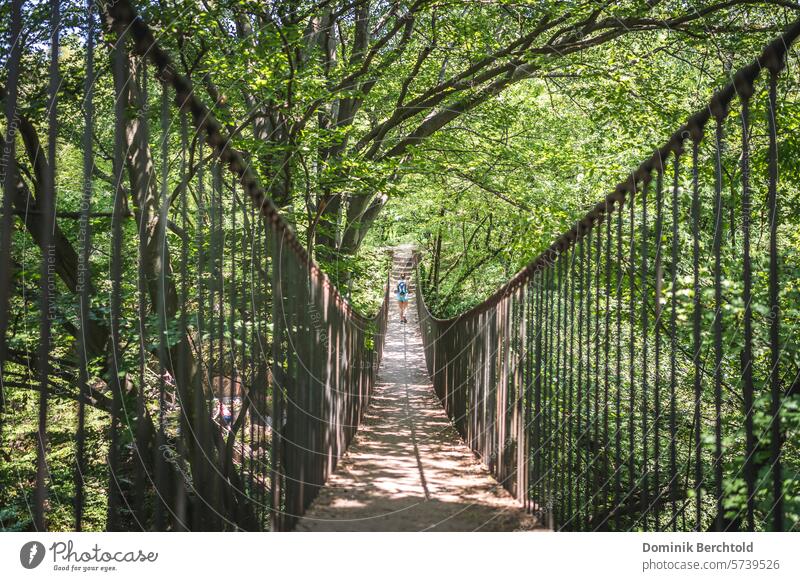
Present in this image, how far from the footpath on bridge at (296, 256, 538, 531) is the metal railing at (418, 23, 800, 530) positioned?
0.20 metres

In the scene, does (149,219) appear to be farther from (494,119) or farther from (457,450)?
(494,119)

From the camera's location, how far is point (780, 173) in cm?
432

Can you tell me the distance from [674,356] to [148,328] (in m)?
3.02

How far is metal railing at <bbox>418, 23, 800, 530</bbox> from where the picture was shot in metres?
1.81

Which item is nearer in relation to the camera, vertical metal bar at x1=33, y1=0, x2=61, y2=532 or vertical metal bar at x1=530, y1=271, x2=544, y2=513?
vertical metal bar at x1=33, y1=0, x2=61, y2=532

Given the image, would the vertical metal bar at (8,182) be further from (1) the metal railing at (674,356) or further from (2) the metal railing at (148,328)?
(1) the metal railing at (674,356)

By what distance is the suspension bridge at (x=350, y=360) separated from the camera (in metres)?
1.63

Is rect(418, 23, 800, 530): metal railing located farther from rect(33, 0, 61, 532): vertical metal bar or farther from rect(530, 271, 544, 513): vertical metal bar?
rect(33, 0, 61, 532): vertical metal bar

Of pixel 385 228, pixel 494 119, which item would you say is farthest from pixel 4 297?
pixel 385 228

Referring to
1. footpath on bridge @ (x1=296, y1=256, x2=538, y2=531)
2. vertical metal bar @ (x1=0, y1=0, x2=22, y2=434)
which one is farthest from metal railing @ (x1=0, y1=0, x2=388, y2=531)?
footpath on bridge @ (x1=296, y1=256, x2=538, y2=531)

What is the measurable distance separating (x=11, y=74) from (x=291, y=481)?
248cm

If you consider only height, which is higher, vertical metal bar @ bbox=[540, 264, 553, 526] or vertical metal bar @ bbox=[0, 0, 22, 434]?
vertical metal bar @ bbox=[0, 0, 22, 434]

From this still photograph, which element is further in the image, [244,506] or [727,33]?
[727,33]

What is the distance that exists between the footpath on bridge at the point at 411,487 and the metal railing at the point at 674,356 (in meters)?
0.20
